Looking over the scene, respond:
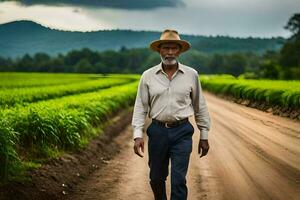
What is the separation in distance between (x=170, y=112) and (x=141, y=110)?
399mm

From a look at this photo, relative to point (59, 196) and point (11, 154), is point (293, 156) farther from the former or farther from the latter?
point (11, 154)

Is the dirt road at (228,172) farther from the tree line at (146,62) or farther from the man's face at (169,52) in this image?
the tree line at (146,62)

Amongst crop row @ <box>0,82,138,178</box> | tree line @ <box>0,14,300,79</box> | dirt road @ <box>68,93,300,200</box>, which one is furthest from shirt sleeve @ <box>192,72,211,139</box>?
tree line @ <box>0,14,300,79</box>

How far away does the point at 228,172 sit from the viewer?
11.2m

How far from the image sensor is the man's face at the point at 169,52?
6.89 meters

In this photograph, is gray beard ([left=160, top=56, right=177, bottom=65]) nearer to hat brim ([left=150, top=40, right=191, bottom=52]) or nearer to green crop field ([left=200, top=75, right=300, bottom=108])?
hat brim ([left=150, top=40, right=191, bottom=52])

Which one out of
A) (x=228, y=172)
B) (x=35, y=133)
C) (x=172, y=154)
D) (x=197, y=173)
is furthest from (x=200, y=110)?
(x=35, y=133)

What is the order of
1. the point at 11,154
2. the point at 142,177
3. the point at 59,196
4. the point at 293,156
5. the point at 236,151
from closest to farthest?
the point at 11,154 → the point at 59,196 → the point at 142,177 → the point at 293,156 → the point at 236,151

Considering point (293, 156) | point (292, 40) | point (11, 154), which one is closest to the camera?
point (11, 154)

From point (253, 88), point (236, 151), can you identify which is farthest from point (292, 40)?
point (236, 151)

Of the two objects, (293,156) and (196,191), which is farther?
(293,156)

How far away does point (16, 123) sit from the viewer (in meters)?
10.8

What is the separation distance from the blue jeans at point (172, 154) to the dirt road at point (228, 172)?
1962 millimetres

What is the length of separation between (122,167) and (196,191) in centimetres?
310
